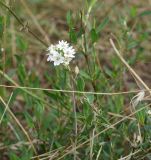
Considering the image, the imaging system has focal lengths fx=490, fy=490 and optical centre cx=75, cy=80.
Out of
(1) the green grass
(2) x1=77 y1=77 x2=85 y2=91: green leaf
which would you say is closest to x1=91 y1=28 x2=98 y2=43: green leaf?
(1) the green grass

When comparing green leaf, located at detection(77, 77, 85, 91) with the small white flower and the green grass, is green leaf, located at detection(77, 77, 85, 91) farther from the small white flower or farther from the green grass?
the small white flower

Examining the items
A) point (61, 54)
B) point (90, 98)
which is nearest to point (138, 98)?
point (90, 98)

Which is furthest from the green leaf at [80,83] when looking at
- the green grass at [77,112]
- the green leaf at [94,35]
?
the green leaf at [94,35]

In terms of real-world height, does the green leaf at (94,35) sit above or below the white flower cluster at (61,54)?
above

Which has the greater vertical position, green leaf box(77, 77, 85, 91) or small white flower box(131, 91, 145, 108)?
green leaf box(77, 77, 85, 91)

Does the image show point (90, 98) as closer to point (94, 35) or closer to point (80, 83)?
point (80, 83)

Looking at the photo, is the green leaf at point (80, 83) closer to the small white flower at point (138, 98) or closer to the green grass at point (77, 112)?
the green grass at point (77, 112)

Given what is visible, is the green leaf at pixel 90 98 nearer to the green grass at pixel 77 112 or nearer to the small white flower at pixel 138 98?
the green grass at pixel 77 112

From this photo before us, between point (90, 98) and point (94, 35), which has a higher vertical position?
point (94, 35)

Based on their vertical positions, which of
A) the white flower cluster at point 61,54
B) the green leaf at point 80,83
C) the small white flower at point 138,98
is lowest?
the small white flower at point 138,98

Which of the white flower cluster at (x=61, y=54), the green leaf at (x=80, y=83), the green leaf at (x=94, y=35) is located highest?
the green leaf at (x=94, y=35)

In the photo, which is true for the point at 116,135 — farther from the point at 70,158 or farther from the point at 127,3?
the point at 127,3
